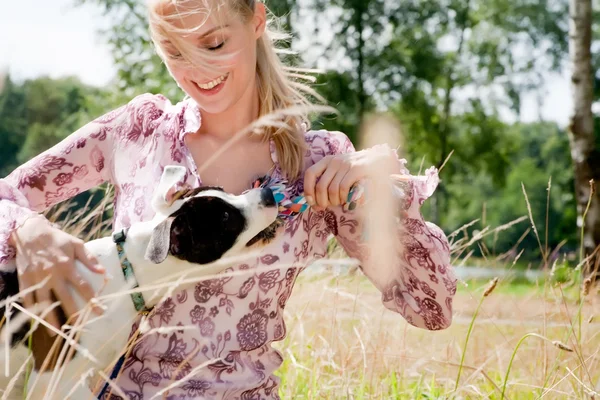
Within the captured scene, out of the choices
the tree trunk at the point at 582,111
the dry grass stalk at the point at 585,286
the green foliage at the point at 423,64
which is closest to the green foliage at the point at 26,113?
the green foliage at the point at 423,64

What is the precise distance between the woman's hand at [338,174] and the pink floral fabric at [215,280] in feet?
0.47

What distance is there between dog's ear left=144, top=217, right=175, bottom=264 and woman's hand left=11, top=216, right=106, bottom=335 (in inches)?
5.3

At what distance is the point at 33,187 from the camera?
6.40 ft

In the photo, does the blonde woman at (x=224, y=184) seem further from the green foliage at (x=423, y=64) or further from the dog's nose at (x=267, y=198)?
the green foliage at (x=423, y=64)

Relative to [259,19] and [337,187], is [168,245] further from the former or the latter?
[259,19]

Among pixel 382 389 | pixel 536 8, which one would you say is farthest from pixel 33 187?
pixel 536 8

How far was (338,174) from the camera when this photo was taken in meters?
1.73

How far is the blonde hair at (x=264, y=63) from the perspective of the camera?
1836 millimetres

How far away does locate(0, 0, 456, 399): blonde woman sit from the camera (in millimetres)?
1744

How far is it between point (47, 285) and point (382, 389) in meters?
1.55

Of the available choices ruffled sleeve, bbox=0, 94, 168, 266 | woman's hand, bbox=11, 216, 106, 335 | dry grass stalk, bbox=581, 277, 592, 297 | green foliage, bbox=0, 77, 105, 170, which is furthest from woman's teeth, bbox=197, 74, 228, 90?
green foliage, bbox=0, 77, 105, 170

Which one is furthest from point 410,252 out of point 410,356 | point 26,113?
point 26,113

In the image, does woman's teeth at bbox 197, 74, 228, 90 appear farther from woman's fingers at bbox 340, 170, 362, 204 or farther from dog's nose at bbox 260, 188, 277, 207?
woman's fingers at bbox 340, 170, 362, 204

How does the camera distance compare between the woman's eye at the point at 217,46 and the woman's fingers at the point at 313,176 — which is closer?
the woman's fingers at the point at 313,176
